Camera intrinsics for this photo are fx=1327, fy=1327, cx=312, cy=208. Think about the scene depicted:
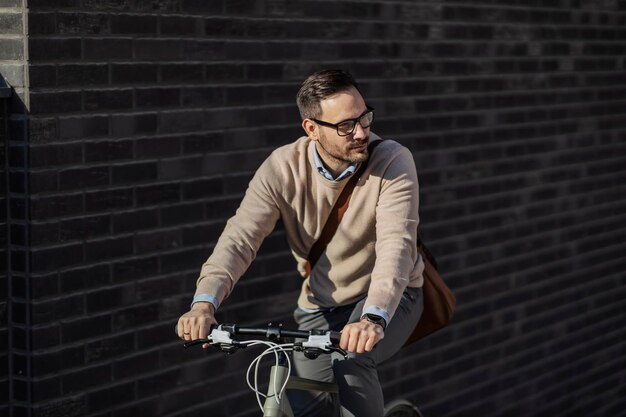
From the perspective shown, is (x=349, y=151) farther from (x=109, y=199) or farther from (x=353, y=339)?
(x=109, y=199)

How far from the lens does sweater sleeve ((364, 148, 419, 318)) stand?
4.93 metres

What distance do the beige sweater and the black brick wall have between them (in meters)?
0.96

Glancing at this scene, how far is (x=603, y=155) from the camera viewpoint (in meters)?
9.94

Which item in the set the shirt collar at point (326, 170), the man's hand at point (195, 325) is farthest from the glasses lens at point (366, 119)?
the man's hand at point (195, 325)

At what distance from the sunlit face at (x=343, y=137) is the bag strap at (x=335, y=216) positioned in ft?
0.55

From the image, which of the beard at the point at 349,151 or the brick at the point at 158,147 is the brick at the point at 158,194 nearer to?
the brick at the point at 158,147

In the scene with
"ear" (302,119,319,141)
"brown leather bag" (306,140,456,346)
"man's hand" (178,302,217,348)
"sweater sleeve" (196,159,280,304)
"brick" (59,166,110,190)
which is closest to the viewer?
"man's hand" (178,302,217,348)

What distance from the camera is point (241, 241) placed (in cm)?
523

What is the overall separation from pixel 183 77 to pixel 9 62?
3.28 feet

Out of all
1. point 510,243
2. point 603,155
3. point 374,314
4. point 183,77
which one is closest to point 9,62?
point 183,77

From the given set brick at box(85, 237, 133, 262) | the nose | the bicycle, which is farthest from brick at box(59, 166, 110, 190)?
the nose

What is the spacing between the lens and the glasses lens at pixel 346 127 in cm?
505

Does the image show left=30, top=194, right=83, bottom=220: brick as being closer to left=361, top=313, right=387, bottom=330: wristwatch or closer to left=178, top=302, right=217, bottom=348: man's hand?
left=178, top=302, right=217, bottom=348: man's hand

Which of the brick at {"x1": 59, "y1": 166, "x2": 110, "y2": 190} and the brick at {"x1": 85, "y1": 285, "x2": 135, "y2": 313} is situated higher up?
the brick at {"x1": 59, "y1": 166, "x2": 110, "y2": 190}
